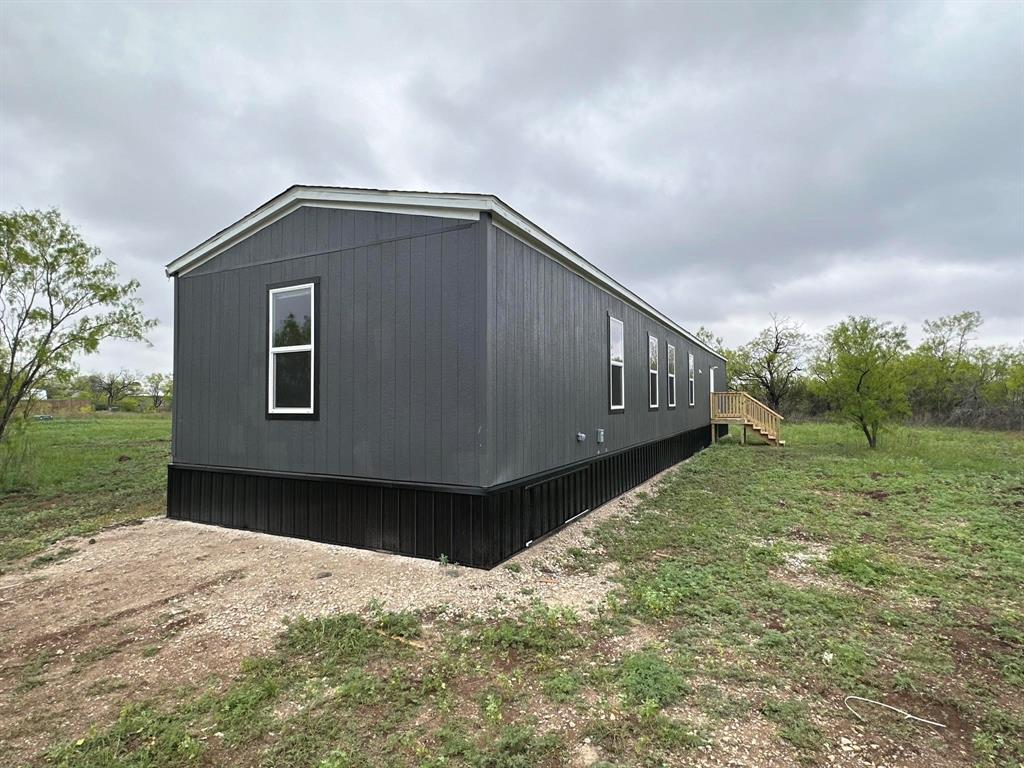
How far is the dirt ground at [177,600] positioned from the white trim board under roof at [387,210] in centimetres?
310

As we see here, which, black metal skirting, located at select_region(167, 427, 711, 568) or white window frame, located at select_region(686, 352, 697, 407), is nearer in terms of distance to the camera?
black metal skirting, located at select_region(167, 427, 711, 568)

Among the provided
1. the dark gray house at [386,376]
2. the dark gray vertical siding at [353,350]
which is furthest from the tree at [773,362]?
the dark gray vertical siding at [353,350]

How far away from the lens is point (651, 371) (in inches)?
377

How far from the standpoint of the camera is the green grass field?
1890mm

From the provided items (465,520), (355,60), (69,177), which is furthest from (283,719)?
(69,177)

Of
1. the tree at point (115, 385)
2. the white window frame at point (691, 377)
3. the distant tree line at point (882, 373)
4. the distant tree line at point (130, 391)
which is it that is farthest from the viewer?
the tree at point (115, 385)

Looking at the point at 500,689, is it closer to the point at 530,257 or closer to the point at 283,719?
the point at 283,719

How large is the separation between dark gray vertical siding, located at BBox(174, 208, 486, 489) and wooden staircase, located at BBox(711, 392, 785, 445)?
13.1 metres

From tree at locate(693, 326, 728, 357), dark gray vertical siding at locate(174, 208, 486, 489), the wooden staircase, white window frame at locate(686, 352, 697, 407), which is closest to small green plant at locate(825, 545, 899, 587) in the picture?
dark gray vertical siding at locate(174, 208, 486, 489)

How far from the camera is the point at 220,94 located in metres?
8.39

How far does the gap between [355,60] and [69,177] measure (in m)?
6.41

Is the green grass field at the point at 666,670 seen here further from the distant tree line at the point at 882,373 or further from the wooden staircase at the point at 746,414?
the wooden staircase at the point at 746,414

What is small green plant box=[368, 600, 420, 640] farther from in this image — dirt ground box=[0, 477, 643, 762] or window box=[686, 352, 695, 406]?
window box=[686, 352, 695, 406]

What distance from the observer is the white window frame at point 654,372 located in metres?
9.37
